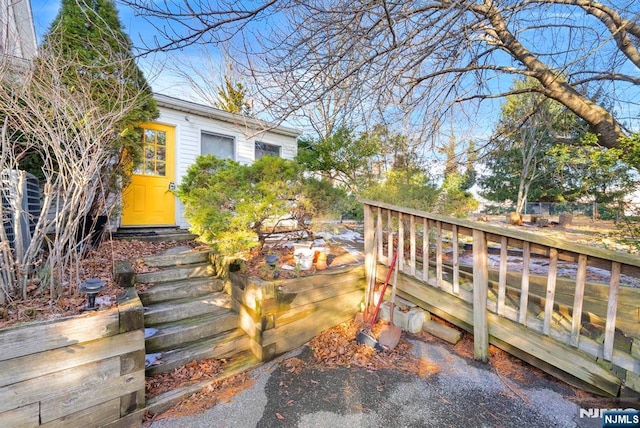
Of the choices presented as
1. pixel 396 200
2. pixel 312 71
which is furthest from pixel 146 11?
pixel 396 200

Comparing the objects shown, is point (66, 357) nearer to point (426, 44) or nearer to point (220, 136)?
point (426, 44)

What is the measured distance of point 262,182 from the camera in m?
3.29

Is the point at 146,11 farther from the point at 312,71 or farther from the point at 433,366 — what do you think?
the point at 433,366

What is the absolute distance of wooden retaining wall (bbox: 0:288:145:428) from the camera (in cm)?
159

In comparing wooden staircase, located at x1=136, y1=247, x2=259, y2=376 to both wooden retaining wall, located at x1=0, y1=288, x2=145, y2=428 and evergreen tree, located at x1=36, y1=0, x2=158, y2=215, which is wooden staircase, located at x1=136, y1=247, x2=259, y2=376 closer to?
wooden retaining wall, located at x1=0, y1=288, x2=145, y2=428

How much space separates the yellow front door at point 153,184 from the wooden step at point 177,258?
2.01 metres

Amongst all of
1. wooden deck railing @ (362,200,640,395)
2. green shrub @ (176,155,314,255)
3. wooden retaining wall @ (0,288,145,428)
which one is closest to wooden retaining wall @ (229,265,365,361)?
green shrub @ (176,155,314,255)

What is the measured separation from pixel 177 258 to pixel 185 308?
895 millimetres

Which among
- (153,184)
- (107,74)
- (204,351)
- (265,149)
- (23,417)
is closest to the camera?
(23,417)

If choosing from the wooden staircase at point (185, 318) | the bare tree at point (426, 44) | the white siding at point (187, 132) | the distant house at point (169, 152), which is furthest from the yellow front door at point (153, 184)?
the bare tree at point (426, 44)

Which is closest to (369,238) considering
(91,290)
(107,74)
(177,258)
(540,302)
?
(540,302)

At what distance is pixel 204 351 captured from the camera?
2582 mm

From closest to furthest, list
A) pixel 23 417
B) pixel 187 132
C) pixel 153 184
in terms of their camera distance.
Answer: pixel 23 417, pixel 153 184, pixel 187 132

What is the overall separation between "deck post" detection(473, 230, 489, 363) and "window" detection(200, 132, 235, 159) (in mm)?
5486
